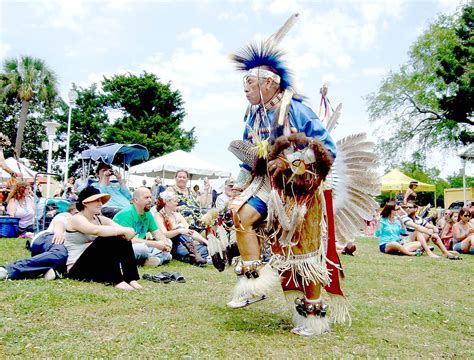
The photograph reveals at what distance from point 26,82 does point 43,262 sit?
29738mm

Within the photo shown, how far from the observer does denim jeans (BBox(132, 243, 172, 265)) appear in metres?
5.92

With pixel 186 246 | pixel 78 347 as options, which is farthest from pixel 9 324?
pixel 186 246

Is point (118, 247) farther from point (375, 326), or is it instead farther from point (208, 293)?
point (375, 326)

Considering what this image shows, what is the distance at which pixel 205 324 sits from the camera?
3135 mm

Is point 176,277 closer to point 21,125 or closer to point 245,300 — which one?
point 245,300

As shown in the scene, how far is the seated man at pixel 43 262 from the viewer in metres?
4.50

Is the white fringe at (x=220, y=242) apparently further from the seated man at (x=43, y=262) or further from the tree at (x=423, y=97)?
the tree at (x=423, y=97)

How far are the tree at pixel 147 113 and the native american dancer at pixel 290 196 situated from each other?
2866cm

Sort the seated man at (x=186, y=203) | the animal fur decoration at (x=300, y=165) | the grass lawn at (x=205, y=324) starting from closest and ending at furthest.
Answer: the grass lawn at (x=205, y=324), the animal fur decoration at (x=300, y=165), the seated man at (x=186, y=203)

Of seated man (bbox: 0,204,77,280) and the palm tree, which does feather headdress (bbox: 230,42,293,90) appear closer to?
seated man (bbox: 0,204,77,280)

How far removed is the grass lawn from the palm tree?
2934 centimetres

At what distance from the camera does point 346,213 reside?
3.50 meters

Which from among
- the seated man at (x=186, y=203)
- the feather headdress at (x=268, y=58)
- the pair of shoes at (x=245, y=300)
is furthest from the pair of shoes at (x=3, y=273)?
the seated man at (x=186, y=203)

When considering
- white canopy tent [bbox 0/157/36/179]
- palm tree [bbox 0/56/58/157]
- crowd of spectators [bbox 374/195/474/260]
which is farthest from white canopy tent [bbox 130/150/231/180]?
palm tree [bbox 0/56/58/157]
